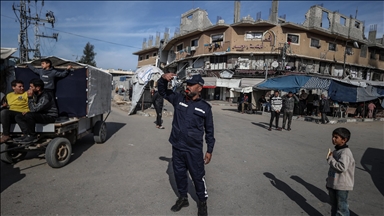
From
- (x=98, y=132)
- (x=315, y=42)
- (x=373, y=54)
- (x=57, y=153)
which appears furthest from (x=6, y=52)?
(x=373, y=54)

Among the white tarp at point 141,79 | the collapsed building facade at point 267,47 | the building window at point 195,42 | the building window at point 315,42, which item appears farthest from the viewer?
the building window at point 195,42

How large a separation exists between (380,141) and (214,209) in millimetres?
8600

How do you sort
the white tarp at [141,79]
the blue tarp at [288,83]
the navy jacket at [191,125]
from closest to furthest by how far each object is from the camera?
the navy jacket at [191,125]
the white tarp at [141,79]
the blue tarp at [288,83]

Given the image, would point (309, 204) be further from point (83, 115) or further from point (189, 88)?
point (83, 115)

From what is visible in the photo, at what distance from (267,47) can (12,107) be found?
96.0 ft

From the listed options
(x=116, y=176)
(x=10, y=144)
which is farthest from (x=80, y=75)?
(x=116, y=176)

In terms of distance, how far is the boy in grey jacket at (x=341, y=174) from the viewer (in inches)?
105

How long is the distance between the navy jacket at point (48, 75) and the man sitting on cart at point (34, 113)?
685 millimetres

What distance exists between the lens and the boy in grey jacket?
8.77 ft

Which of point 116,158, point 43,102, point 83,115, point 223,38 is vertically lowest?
point 116,158

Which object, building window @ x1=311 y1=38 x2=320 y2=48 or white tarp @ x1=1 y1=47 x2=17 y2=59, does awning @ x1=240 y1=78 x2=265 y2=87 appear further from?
white tarp @ x1=1 y1=47 x2=17 y2=59

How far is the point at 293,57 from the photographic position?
30.0 metres

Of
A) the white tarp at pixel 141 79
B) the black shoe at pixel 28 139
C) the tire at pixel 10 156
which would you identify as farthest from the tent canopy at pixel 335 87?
the tire at pixel 10 156

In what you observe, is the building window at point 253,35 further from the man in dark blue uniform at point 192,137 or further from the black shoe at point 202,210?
the black shoe at point 202,210
